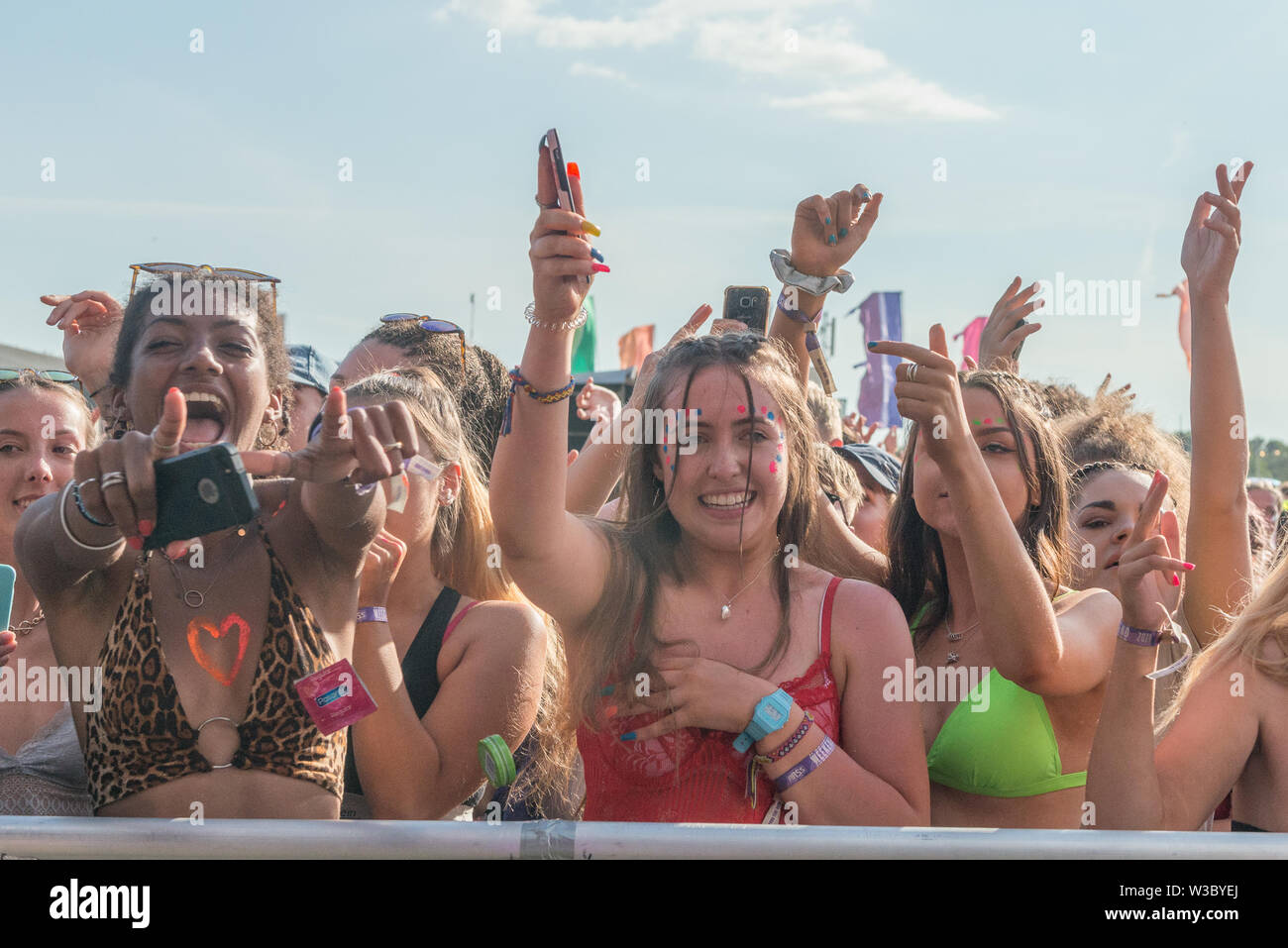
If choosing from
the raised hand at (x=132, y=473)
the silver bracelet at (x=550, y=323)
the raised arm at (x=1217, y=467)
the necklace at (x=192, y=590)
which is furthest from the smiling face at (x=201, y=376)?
the raised arm at (x=1217, y=467)

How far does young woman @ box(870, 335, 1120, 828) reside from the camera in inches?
82.5

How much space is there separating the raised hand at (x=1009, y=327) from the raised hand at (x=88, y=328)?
254cm

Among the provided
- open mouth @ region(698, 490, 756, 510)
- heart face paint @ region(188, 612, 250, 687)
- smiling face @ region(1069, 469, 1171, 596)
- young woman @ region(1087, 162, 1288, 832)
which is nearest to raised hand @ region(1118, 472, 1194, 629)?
young woman @ region(1087, 162, 1288, 832)

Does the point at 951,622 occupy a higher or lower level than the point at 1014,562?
lower

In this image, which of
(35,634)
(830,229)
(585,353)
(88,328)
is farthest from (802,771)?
(585,353)

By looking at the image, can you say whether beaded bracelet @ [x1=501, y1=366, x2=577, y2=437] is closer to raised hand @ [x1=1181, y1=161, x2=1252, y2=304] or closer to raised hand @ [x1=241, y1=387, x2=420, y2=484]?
raised hand @ [x1=241, y1=387, x2=420, y2=484]

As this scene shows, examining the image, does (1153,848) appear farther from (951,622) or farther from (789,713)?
(951,622)

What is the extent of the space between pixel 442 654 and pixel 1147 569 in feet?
4.95

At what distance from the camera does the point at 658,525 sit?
7.57ft

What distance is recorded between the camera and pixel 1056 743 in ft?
7.56

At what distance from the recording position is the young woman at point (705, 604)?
6.21 ft
